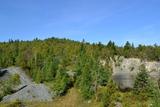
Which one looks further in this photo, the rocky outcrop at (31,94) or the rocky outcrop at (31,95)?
the rocky outcrop at (31,94)

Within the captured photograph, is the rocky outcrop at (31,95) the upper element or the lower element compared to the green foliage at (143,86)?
lower

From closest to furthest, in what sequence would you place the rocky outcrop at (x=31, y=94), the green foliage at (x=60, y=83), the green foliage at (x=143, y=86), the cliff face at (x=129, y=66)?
the green foliage at (x=143, y=86), the rocky outcrop at (x=31, y=94), the green foliage at (x=60, y=83), the cliff face at (x=129, y=66)

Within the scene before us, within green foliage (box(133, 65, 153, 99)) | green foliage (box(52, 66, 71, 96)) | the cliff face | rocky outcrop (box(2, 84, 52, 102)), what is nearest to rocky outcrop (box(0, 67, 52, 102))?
rocky outcrop (box(2, 84, 52, 102))

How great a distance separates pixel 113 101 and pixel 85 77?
19.0 m

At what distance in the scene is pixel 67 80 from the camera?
12156cm

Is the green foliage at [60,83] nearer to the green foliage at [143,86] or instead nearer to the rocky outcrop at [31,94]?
the rocky outcrop at [31,94]

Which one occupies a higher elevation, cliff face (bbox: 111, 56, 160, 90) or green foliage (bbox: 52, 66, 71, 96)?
cliff face (bbox: 111, 56, 160, 90)

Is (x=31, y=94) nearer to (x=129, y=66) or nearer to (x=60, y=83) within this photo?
(x=60, y=83)

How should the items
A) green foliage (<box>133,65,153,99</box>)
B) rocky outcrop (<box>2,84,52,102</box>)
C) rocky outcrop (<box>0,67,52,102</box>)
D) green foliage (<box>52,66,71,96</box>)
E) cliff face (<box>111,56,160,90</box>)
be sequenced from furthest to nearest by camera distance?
cliff face (<box>111,56,160,90</box>), green foliage (<box>52,66,71,96</box>), rocky outcrop (<box>0,67,52,102</box>), rocky outcrop (<box>2,84,52,102</box>), green foliage (<box>133,65,153,99</box>)

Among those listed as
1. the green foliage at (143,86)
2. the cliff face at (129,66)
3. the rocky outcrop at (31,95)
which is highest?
the cliff face at (129,66)

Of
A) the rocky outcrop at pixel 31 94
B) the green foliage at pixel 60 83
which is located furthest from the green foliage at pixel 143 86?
the rocky outcrop at pixel 31 94

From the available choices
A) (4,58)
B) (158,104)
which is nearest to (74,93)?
(158,104)

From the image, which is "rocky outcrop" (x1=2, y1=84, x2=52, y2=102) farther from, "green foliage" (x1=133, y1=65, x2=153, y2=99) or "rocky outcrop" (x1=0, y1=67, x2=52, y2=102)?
"green foliage" (x1=133, y1=65, x2=153, y2=99)

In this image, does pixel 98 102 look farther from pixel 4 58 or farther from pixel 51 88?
pixel 4 58
